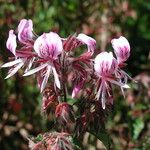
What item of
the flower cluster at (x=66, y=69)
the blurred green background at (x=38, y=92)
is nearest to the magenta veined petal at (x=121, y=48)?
the flower cluster at (x=66, y=69)

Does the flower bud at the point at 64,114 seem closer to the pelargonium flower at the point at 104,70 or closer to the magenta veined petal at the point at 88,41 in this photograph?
the pelargonium flower at the point at 104,70

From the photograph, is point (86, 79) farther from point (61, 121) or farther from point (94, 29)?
point (94, 29)

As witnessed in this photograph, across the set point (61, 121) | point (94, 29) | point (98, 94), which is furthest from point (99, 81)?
point (94, 29)

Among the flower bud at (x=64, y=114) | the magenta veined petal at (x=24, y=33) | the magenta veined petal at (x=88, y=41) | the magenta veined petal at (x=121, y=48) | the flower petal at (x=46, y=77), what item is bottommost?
the flower bud at (x=64, y=114)

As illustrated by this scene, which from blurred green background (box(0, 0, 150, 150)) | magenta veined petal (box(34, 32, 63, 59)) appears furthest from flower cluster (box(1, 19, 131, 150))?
blurred green background (box(0, 0, 150, 150))

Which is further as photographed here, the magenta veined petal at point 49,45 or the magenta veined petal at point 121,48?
the magenta veined petal at point 121,48

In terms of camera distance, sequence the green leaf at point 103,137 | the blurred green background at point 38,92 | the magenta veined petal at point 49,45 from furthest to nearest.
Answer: the blurred green background at point 38,92 → the green leaf at point 103,137 → the magenta veined petal at point 49,45
